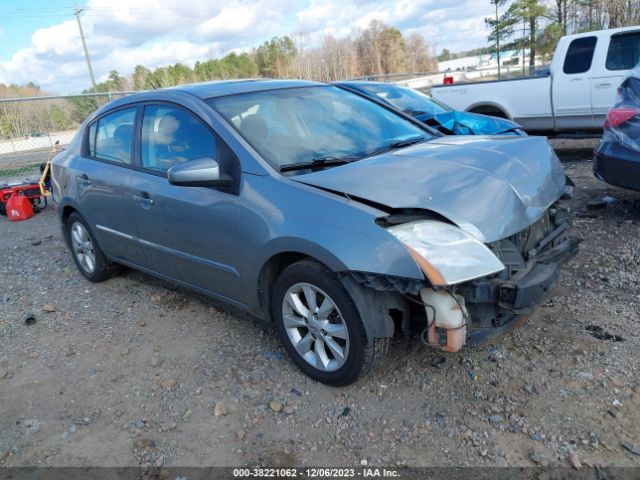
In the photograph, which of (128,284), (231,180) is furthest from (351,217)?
(128,284)

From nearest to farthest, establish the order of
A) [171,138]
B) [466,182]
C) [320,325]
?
[466,182], [320,325], [171,138]

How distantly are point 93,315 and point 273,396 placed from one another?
2.21m

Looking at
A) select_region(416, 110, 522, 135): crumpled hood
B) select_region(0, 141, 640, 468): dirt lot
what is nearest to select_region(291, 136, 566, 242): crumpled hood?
select_region(0, 141, 640, 468): dirt lot

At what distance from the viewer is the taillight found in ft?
16.7

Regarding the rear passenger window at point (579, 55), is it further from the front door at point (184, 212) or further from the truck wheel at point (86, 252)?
the truck wheel at point (86, 252)

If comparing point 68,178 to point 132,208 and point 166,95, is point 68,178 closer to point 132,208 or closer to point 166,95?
point 132,208

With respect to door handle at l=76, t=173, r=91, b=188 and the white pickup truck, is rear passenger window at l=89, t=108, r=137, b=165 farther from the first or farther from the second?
the white pickup truck

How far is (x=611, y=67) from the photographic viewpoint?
324 inches

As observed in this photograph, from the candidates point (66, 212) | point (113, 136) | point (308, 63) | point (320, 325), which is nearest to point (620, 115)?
point (320, 325)

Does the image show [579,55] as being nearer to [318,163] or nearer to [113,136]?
[318,163]

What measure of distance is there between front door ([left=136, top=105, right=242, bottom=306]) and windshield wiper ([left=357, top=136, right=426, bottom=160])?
894 millimetres

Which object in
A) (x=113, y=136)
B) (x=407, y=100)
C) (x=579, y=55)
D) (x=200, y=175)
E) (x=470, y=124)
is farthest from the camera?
(x=579, y=55)

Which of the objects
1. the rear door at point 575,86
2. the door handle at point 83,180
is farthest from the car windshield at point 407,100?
the door handle at point 83,180

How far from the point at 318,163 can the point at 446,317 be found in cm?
125
